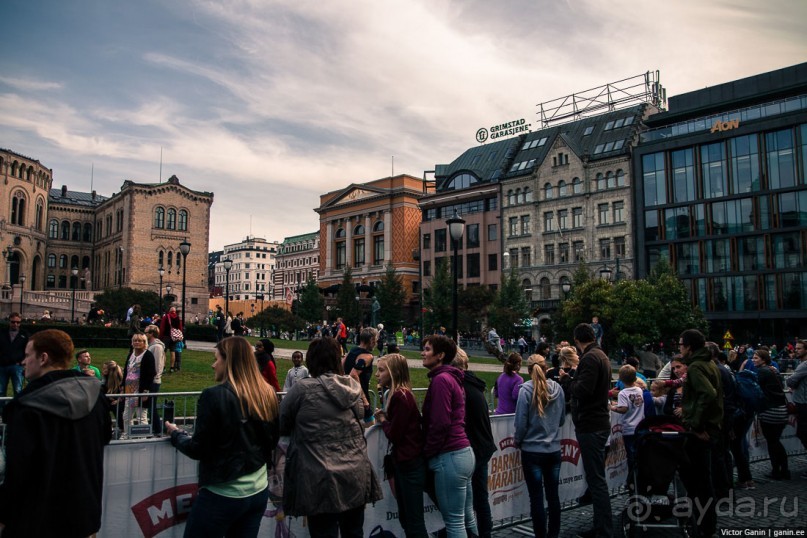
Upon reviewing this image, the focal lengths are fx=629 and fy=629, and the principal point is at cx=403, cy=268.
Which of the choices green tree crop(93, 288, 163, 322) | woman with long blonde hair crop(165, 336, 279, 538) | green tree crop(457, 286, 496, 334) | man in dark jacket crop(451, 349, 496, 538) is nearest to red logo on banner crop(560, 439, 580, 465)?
man in dark jacket crop(451, 349, 496, 538)

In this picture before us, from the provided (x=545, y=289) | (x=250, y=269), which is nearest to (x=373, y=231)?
(x=545, y=289)

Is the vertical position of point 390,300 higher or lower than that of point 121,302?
higher

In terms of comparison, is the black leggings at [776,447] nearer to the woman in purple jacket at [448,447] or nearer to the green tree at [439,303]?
the woman in purple jacket at [448,447]

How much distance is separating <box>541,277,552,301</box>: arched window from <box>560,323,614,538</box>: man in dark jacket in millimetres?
56775

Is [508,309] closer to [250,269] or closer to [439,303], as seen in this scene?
[439,303]

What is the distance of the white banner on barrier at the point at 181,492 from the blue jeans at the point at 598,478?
130 cm

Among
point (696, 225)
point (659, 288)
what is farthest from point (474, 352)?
point (696, 225)

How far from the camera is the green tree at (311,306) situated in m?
72.3

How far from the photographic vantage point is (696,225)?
182ft

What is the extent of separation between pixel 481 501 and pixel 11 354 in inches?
436

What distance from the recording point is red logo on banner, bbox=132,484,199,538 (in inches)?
238

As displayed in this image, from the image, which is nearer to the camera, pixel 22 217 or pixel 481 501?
pixel 481 501

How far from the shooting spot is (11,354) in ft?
43.3

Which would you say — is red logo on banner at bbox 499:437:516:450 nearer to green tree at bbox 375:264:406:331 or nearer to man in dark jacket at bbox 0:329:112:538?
man in dark jacket at bbox 0:329:112:538
